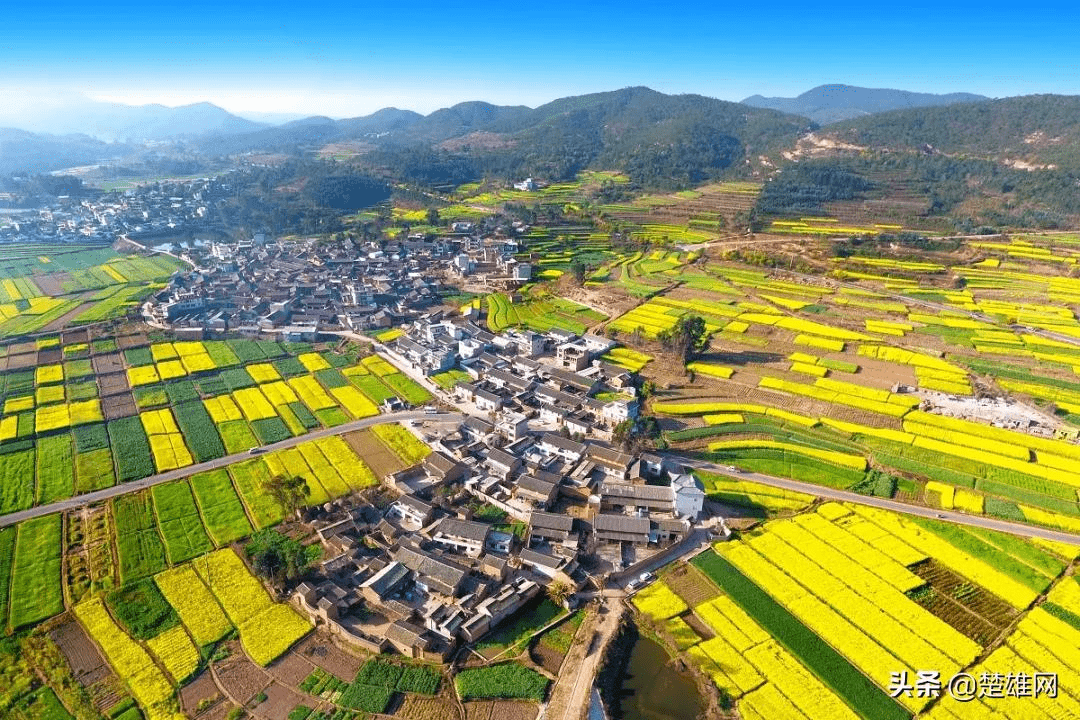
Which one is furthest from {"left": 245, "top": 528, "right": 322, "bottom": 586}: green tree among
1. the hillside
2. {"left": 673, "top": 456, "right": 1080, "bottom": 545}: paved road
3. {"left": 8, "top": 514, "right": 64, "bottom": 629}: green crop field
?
the hillside

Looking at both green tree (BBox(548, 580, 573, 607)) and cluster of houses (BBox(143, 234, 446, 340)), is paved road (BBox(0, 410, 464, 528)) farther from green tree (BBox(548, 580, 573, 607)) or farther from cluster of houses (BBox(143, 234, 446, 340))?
cluster of houses (BBox(143, 234, 446, 340))

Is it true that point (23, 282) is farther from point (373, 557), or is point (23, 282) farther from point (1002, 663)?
point (1002, 663)

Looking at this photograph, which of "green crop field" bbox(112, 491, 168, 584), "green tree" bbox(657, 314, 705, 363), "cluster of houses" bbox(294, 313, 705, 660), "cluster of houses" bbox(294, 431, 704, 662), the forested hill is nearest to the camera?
"cluster of houses" bbox(294, 431, 704, 662)

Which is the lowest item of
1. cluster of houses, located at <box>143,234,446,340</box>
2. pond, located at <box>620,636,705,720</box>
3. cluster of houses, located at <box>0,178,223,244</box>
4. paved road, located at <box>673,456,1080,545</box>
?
pond, located at <box>620,636,705,720</box>

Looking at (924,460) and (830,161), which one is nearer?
(924,460)

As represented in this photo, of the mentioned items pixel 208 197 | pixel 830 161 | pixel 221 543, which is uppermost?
pixel 830 161

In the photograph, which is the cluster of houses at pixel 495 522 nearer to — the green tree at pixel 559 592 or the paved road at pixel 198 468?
the green tree at pixel 559 592

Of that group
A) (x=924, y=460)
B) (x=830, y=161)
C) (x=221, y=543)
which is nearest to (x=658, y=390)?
(x=924, y=460)
